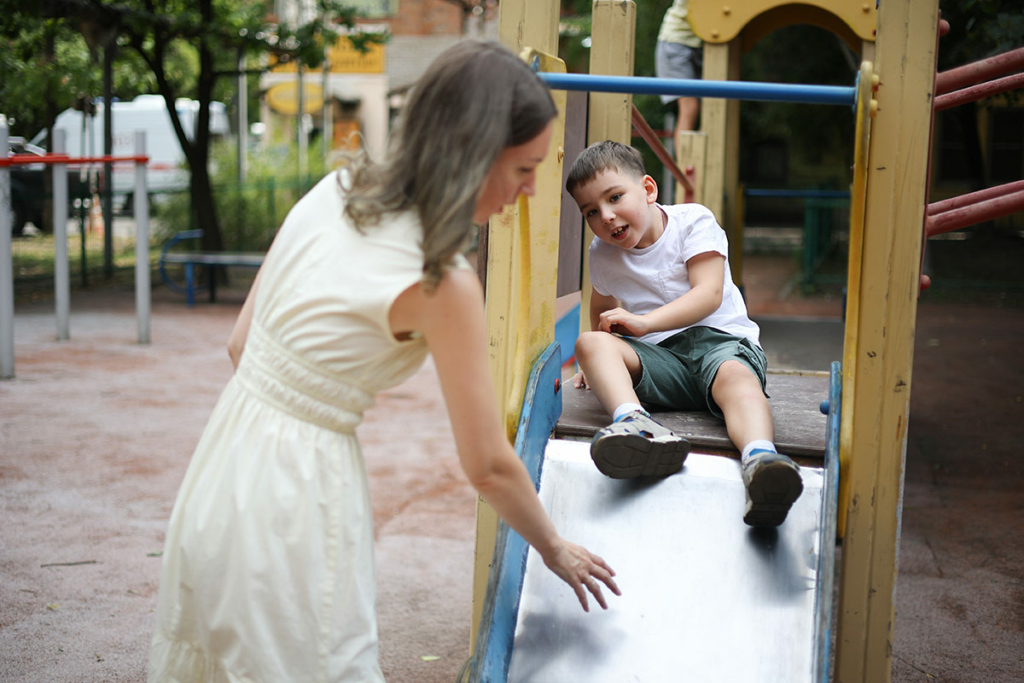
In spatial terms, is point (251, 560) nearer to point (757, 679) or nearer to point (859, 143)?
point (757, 679)

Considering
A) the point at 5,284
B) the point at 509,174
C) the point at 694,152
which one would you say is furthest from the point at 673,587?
the point at 5,284

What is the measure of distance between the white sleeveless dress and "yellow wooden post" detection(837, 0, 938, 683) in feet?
3.48

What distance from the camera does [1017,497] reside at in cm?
443

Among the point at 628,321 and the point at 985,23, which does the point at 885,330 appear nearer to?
the point at 628,321

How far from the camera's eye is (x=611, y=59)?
131 inches

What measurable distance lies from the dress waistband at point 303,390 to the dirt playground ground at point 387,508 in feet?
3.00

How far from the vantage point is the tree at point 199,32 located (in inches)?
376

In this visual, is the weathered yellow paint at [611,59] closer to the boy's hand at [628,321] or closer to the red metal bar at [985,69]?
the boy's hand at [628,321]

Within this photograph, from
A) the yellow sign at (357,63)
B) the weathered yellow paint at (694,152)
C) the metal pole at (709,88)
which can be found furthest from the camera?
the yellow sign at (357,63)

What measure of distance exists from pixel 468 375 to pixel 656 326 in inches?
49.9

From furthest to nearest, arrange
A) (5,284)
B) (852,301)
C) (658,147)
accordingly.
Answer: (5,284), (658,147), (852,301)

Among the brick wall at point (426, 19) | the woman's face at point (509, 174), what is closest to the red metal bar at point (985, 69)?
the woman's face at point (509, 174)

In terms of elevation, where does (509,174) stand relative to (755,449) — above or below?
above

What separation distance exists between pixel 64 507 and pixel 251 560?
9.88 feet
